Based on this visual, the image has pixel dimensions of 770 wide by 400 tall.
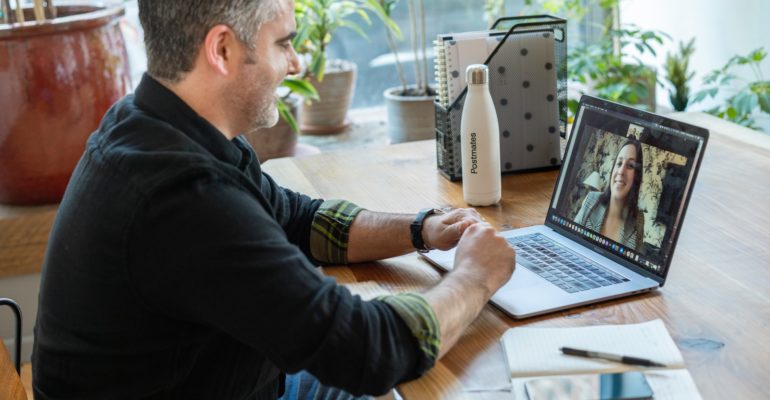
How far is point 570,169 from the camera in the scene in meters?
1.54

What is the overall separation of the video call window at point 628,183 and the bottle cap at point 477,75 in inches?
8.5

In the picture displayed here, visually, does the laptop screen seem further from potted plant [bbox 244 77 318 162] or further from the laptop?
potted plant [bbox 244 77 318 162]

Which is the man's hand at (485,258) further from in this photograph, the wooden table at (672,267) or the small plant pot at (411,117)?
the small plant pot at (411,117)

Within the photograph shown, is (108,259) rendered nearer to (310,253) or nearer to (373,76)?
(310,253)

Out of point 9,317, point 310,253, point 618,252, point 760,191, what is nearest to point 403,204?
point 310,253

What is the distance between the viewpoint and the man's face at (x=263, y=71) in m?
1.27

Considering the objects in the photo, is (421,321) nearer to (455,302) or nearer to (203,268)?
(455,302)

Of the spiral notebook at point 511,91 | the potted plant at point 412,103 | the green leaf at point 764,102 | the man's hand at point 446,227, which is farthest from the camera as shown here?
the potted plant at point 412,103

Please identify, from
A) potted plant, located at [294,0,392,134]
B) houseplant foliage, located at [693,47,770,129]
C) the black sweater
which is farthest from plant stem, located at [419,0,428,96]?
the black sweater

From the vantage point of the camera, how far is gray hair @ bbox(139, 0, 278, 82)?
1210mm

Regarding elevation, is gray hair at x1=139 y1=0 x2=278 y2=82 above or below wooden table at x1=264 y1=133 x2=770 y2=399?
above

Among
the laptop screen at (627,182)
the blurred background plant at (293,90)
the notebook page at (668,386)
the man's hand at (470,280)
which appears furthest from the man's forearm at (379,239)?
the blurred background plant at (293,90)

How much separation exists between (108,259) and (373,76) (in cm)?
308

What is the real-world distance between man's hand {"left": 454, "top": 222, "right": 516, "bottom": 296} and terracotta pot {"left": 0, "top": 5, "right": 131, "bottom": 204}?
1.44 meters
